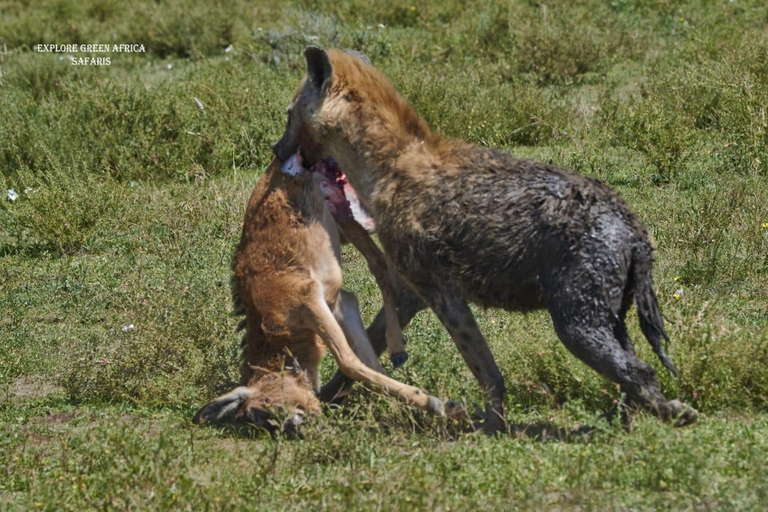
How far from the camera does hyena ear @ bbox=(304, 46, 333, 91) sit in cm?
629

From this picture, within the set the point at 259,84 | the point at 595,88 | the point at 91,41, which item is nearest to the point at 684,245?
the point at 595,88

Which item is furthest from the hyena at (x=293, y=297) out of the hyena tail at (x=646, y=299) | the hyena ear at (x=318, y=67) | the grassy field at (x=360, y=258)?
the hyena tail at (x=646, y=299)

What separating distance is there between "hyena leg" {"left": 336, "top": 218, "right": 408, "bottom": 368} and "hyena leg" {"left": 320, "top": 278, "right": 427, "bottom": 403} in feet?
0.24

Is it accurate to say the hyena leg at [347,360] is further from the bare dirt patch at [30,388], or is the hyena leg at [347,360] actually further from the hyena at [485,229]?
the bare dirt patch at [30,388]

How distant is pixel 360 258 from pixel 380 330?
2.60 m

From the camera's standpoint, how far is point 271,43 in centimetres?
1447

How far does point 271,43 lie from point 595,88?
13.8ft

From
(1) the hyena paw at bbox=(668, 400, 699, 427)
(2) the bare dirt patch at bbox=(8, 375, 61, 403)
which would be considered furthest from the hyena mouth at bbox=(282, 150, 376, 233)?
(2) the bare dirt patch at bbox=(8, 375, 61, 403)

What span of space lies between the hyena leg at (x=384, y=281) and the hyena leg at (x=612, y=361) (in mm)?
1200

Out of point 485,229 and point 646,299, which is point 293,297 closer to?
point 485,229

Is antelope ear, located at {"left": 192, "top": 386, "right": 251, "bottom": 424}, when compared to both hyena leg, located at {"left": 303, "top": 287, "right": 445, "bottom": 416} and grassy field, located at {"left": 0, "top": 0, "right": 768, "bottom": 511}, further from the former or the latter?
hyena leg, located at {"left": 303, "top": 287, "right": 445, "bottom": 416}

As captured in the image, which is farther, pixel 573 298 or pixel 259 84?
pixel 259 84

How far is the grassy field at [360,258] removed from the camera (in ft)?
17.4

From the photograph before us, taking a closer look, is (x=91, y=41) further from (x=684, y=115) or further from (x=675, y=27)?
(x=684, y=115)
